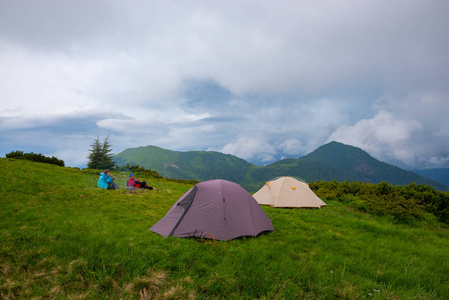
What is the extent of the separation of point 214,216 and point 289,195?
860cm

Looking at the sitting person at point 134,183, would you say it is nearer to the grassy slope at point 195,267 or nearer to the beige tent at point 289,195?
the grassy slope at point 195,267

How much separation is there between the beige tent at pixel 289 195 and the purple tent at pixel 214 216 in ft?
19.7

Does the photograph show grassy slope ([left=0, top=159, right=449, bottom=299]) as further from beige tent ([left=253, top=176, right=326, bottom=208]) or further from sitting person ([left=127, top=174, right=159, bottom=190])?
sitting person ([left=127, top=174, right=159, bottom=190])

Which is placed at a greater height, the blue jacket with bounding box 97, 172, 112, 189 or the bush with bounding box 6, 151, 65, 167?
the bush with bounding box 6, 151, 65, 167

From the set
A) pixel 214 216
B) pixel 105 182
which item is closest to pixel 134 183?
pixel 105 182

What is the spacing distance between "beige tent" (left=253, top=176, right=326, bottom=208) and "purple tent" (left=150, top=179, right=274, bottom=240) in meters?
5.99

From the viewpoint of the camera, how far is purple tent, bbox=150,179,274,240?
780cm

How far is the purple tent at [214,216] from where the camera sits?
25.6ft

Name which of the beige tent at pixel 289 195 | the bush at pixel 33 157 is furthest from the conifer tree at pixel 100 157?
the beige tent at pixel 289 195

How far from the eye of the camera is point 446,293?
4.79 meters

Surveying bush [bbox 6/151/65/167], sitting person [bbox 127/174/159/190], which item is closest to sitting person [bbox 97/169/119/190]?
sitting person [bbox 127/174/159/190]

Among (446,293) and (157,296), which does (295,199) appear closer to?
(446,293)

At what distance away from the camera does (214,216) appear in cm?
810

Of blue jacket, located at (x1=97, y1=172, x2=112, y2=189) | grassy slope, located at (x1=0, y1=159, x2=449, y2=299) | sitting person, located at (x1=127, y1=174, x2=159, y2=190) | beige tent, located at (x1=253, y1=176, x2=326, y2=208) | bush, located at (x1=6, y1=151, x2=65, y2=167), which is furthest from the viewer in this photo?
bush, located at (x1=6, y1=151, x2=65, y2=167)
